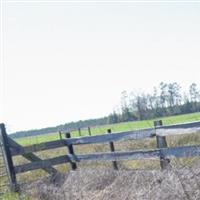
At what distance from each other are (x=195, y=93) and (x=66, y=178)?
9070 cm

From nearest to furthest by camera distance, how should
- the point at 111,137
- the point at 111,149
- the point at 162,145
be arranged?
1. the point at 162,145
2. the point at 111,137
3. the point at 111,149

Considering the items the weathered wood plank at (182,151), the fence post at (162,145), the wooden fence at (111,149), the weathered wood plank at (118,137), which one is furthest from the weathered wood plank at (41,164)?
the weathered wood plank at (182,151)

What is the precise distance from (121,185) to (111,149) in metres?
2.26

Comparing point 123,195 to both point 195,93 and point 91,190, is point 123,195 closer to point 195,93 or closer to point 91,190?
point 91,190

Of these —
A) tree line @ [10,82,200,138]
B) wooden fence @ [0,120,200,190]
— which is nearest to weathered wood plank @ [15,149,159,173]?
wooden fence @ [0,120,200,190]

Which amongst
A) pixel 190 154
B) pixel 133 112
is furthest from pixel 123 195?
pixel 133 112

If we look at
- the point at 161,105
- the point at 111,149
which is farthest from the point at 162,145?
the point at 161,105

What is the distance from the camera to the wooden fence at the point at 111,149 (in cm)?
662

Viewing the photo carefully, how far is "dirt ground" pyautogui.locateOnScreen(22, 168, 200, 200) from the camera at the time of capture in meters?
5.07

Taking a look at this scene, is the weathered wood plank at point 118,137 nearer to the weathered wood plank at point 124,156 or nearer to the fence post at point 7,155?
the weathered wood plank at point 124,156

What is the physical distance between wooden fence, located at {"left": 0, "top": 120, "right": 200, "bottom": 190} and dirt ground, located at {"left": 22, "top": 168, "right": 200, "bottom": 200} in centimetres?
40

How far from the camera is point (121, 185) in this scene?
6.75 m

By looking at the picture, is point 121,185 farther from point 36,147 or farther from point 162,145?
point 36,147

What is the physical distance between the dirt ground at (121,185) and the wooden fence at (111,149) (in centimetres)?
40
